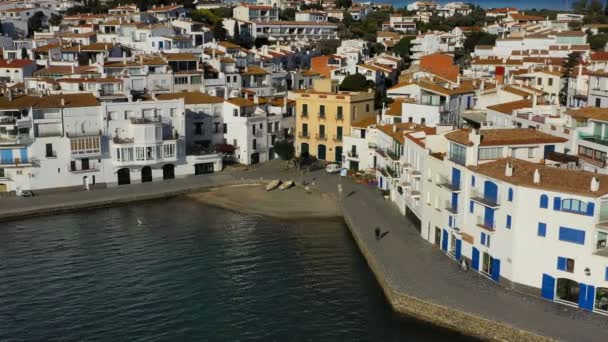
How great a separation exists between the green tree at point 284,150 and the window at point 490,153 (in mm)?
30094

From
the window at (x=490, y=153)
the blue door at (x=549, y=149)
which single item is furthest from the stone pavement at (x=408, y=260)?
the blue door at (x=549, y=149)

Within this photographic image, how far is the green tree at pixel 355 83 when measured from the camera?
83.6 metres

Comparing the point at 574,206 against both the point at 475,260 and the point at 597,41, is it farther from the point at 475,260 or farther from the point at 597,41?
the point at 597,41

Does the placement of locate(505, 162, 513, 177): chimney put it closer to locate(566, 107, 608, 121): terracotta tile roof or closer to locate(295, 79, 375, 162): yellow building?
locate(566, 107, 608, 121): terracotta tile roof

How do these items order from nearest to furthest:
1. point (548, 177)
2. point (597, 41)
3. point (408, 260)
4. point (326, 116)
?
point (548, 177)
point (408, 260)
point (326, 116)
point (597, 41)

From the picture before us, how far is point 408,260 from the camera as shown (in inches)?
1551

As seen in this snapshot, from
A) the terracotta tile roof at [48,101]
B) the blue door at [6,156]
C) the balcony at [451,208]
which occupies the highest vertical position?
the terracotta tile roof at [48,101]

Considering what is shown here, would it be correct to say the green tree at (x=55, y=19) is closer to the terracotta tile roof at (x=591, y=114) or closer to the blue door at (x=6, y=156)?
the blue door at (x=6, y=156)

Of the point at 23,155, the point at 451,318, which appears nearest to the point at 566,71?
the point at 451,318

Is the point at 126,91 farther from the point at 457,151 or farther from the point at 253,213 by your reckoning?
the point at 457,151

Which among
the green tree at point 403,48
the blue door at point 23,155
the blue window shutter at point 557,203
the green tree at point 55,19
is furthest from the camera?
the green tree at point 55,19

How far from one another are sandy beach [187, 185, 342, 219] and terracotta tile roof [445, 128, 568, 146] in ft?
51.0

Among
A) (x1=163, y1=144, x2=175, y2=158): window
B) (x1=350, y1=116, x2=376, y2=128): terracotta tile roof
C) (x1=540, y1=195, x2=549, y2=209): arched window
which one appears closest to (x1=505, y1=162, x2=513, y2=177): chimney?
(x1=540, y1=195, x2=549, y2=209): arched window

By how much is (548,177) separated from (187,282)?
775 inches
